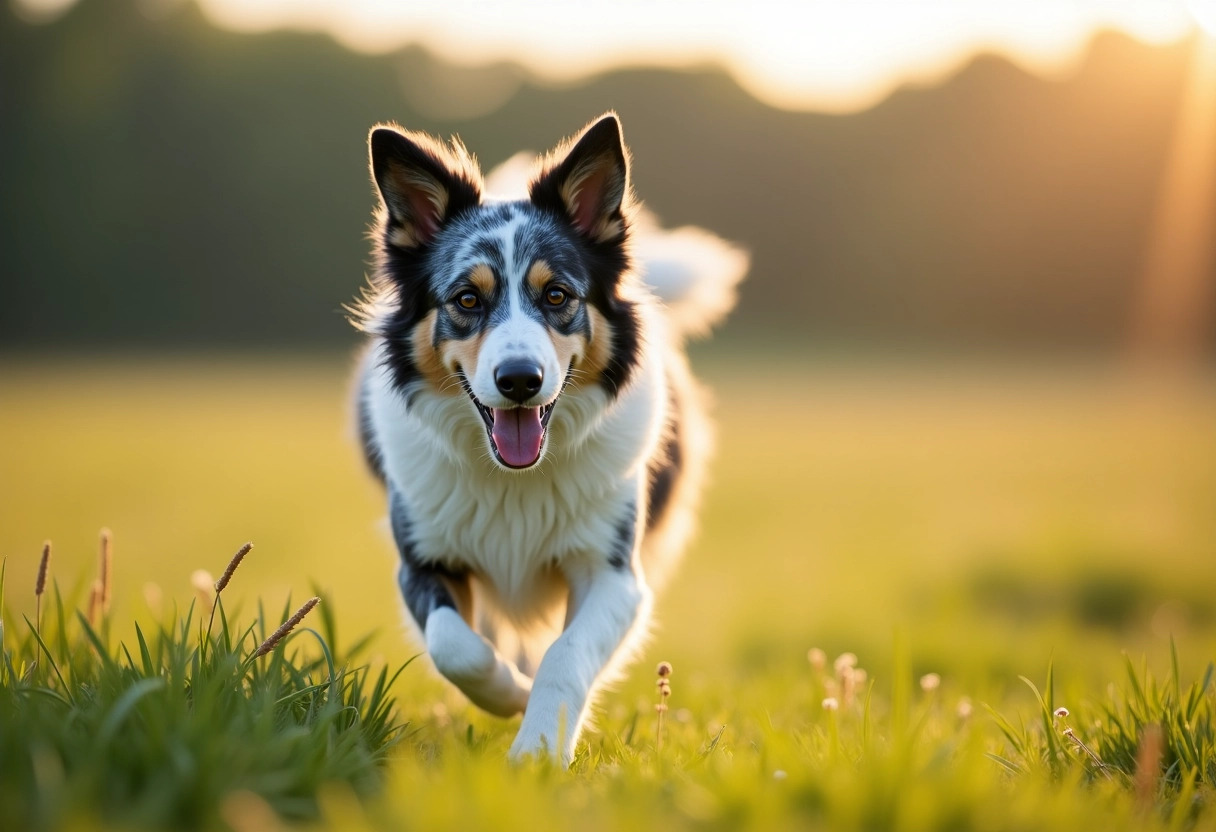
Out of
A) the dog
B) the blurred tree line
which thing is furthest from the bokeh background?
the dog

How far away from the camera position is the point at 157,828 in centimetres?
223

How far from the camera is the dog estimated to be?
3.78 m

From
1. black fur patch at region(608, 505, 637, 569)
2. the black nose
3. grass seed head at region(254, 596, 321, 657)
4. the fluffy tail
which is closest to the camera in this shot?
grass seed head at region(254, 596, 321, 657)

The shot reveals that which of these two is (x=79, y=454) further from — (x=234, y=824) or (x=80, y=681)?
(x=234, y=824)

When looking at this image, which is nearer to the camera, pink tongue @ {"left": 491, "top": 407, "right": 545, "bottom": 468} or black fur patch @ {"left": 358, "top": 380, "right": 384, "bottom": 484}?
pink tongue @ {"left": 491, "top": 407, "right": 545, "bottom": 468}

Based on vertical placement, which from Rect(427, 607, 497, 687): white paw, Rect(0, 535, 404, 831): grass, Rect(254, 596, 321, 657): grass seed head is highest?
Rect(254, 596, 321, 657): grass seed head

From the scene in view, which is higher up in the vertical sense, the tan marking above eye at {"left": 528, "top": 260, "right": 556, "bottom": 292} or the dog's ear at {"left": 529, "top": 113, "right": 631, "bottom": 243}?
the dog's ear at {"left": 529, "top": 113, "right": 631, "bottom": 243}

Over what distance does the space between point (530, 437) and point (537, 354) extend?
0.32 m

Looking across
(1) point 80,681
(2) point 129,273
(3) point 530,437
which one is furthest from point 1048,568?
(2) point 129,273

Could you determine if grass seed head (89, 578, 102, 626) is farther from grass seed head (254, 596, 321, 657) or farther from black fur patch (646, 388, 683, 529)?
black fur patch (646, 388, 683, 529)

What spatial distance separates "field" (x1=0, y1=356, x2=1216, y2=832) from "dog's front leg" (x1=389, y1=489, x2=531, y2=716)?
153 mm

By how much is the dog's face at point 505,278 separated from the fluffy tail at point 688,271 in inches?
48.9

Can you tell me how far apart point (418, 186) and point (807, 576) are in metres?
5.92

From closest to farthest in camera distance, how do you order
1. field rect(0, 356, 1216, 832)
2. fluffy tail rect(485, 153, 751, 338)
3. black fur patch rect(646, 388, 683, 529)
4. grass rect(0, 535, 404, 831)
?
grass rect(0, 535, 404, 831)
field rect(0, 356, 1216, 832)
black fur patch rect(646, 388, 683, 529)
fluffy tail rect(485, 153, 751, 338)
